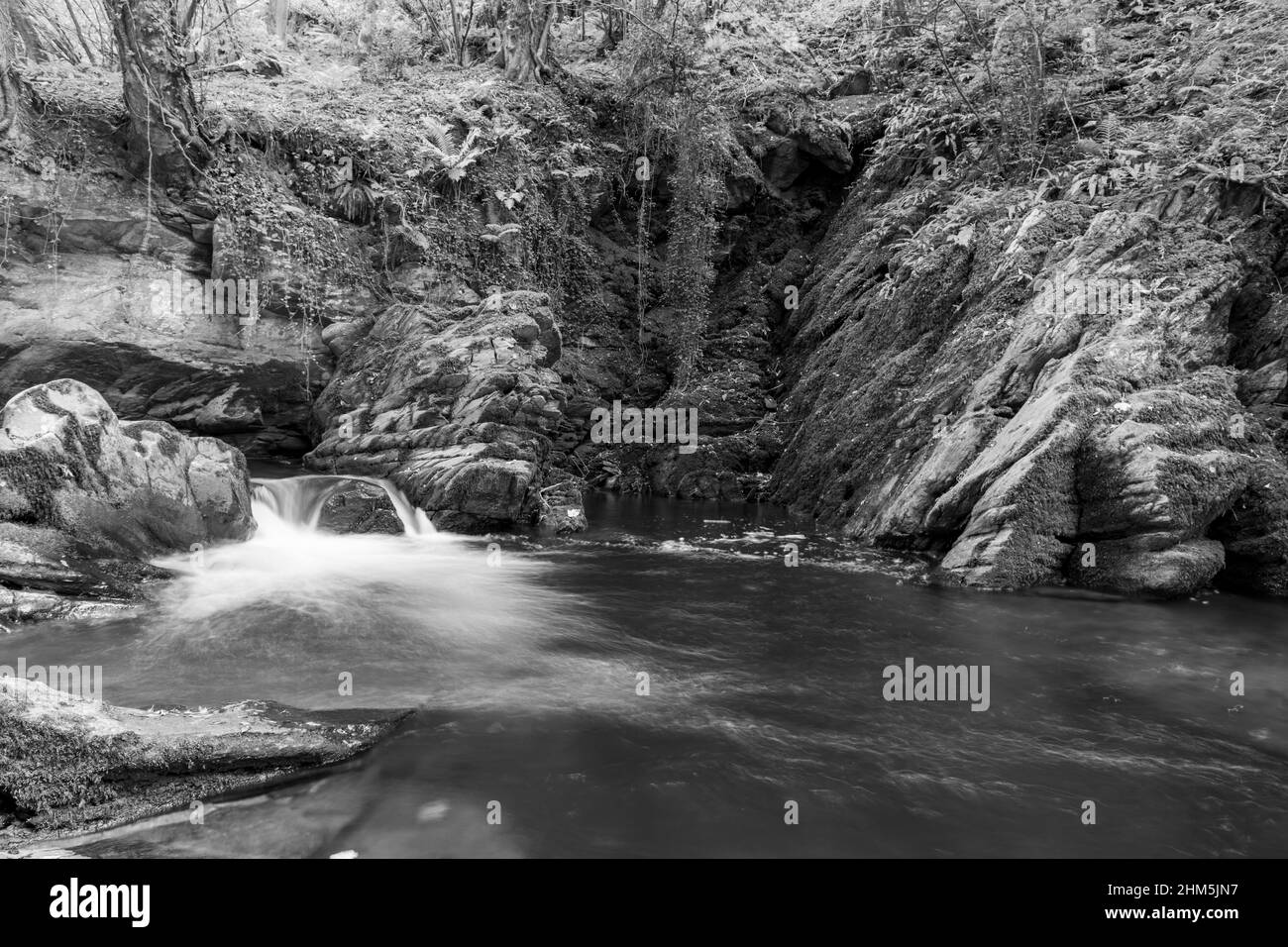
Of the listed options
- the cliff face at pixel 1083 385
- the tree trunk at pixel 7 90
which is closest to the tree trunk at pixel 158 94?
the tree trunk at pixel 7 90

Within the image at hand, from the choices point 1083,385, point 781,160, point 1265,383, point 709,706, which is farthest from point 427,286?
point 1265,383

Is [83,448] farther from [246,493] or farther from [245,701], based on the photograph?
[245,701]

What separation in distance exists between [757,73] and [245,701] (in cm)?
2022

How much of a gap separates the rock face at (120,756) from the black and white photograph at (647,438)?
0.06 ft

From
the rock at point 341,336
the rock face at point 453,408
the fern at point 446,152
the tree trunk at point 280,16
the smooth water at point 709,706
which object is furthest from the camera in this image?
the tree trunk at point 280,16

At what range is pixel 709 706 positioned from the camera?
201 inches

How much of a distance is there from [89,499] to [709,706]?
688cm

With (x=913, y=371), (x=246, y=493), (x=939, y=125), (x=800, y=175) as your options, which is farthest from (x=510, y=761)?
(x=800, y=175)

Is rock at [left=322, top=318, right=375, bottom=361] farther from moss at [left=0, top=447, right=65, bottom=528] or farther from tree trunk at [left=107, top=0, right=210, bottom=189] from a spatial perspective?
moss at [left=0, top=447, right=65, bottom=528]

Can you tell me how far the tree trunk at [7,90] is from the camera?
11883 mm

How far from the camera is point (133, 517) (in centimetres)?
786

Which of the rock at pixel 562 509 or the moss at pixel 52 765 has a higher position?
the rock at pixel 562 509

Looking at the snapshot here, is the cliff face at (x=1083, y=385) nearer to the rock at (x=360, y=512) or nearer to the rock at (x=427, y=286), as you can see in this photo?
the rock at (x=360, y=512)

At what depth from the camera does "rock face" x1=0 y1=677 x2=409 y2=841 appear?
3.22 m
